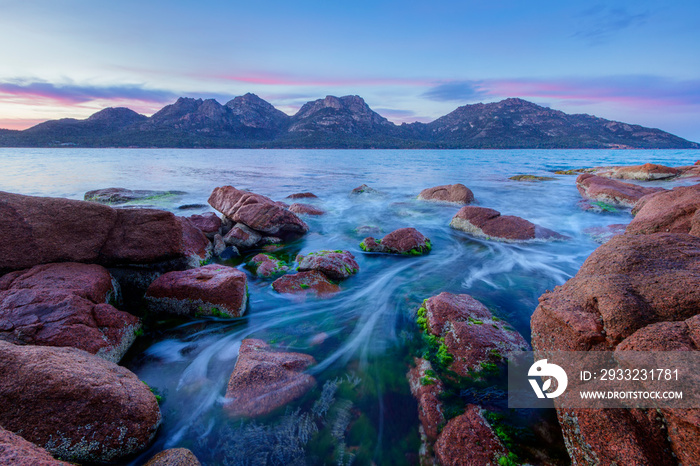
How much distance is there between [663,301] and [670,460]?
162cm

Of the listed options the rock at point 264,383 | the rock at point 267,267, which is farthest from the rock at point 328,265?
the rock at point 264,383

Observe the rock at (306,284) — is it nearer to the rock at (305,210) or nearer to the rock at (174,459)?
the rock at (174,459)

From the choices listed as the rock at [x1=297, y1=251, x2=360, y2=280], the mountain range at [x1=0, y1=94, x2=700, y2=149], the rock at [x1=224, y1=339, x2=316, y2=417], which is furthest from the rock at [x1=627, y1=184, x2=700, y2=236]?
the mountain range at [x1=0, y1=94, x2=700, y2=149]

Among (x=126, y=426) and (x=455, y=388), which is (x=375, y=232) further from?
(x=126, y=426)

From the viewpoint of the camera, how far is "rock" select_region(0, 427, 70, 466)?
1.82 metres

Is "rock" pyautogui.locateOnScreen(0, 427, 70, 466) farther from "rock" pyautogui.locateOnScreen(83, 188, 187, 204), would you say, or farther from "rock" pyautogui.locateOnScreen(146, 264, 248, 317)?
"rock" pyautogui.locateOnScreen(83, 188, 187, 204)

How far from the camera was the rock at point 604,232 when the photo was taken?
11.0 meters

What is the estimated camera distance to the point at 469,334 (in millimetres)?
4836

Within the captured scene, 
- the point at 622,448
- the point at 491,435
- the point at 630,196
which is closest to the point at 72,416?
the point at 491,435

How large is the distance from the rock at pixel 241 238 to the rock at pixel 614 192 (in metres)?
19.1

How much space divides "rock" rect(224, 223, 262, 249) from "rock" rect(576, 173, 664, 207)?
62.7 ft

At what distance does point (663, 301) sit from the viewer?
3.22 metres

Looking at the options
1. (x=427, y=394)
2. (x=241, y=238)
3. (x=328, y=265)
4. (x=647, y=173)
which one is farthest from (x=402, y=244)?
(x=647, y=173)

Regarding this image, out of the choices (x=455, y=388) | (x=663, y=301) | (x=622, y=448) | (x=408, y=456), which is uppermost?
(x=663, y=301)
